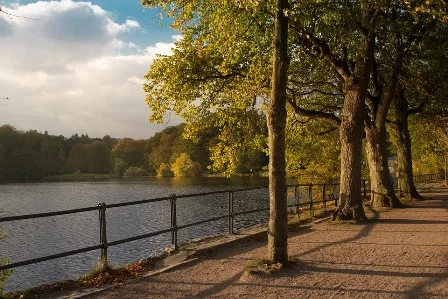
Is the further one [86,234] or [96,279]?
[86,234]

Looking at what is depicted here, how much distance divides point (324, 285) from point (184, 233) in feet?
56.1

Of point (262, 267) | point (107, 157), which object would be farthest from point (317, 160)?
point (107, 157)

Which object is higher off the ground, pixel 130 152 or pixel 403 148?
pixel 130 152

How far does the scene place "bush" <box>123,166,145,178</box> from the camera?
119 m

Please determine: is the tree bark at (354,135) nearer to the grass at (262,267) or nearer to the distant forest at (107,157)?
the grass at (262,267)

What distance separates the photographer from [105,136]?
568ft

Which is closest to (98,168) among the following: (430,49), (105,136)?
(105,136)

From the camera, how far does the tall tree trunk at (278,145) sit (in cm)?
883

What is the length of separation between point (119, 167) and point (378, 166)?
359ft

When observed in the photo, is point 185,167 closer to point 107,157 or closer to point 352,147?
point 107,157

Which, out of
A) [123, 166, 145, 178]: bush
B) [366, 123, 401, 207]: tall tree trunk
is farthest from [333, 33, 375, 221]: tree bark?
[123, 166, 145, 178]: bush

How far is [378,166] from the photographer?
20.2 m

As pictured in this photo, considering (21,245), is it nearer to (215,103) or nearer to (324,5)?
(215,103)

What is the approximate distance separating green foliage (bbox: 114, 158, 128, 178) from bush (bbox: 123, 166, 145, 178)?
2672 millimetres
